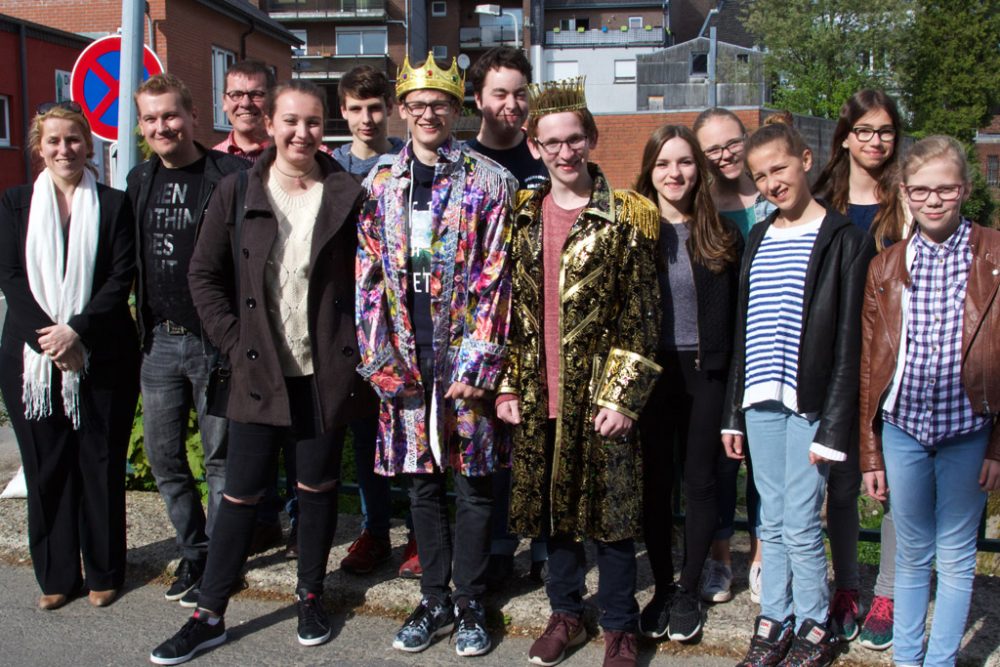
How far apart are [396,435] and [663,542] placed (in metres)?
1.14

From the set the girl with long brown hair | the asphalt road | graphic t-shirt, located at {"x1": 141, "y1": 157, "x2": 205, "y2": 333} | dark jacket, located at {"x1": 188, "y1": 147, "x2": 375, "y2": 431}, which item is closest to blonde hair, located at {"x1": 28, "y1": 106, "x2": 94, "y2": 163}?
graphic t-shirt, located at {"x1": 141, "y1": 157, "x2": 205, "y2": 333}

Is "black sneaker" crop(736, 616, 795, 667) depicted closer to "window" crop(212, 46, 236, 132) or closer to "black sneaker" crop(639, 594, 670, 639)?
"black sneaker" crop(639, 594, 670, 639)

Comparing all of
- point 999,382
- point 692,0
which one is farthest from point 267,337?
point 692,0

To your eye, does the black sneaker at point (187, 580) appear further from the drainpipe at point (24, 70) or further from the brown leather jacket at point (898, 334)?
the drainpipe at point (24, 70)

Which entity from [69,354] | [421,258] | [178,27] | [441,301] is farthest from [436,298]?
[178,27]

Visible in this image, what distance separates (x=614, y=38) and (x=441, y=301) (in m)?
55.4

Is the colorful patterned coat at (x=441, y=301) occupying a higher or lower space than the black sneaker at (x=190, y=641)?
higher

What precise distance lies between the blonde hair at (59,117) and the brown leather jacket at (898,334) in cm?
330

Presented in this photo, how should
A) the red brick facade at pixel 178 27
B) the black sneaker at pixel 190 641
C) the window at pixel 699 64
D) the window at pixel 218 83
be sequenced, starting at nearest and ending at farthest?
1. the black sneaker at pixel 190 641
2. the red brick facade at pixel 178 27
3. the window at pixel 218 83
4. the window at pixel 699 64

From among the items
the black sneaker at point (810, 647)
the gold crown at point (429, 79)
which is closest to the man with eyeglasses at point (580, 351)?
the gold crown at point (429, 79)

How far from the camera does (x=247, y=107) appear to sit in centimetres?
473

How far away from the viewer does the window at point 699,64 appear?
30.9m

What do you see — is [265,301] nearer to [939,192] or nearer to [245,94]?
[245,94]

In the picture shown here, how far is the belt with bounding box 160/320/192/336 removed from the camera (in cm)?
408
